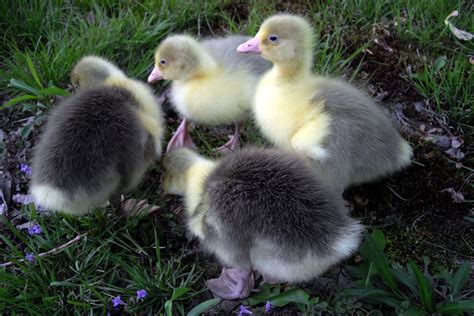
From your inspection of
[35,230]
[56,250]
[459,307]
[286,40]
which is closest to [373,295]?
[459,307]

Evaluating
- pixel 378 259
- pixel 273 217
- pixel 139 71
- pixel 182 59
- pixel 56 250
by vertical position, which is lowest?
pixel 56 250

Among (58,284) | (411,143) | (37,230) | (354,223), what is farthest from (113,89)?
(411,143)

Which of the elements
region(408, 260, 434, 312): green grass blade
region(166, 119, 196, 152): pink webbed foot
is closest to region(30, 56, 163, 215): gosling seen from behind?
region(166, 119, 196, 152): pink webbed foot

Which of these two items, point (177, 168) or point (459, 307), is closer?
point (459, 307)

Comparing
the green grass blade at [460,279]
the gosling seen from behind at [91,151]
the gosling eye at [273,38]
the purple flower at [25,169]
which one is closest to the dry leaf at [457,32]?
the gosling eye at [273,38]

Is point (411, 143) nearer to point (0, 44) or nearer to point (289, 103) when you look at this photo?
point (289, 103)

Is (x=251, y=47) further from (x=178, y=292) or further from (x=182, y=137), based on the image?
(x=178, y=292)

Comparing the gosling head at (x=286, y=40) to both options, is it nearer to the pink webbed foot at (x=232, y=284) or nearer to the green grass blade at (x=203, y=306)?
the pink webbed foot at (x=232, y=284)

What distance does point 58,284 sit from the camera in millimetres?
2418

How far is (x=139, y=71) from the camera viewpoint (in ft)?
11.4

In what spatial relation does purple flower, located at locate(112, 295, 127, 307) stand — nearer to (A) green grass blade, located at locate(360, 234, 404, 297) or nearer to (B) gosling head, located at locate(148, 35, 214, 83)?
(A) green grass blade, located at locate(360, 234, 404, 297)

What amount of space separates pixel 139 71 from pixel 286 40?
48.4 inches

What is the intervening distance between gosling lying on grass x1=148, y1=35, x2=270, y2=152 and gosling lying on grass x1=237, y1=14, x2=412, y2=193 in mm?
162

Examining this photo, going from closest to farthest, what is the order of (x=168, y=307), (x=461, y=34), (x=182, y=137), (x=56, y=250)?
(x=168, y=307) → (x=56, y=250) → (x=182, y=137) → (x=461, y=34)
